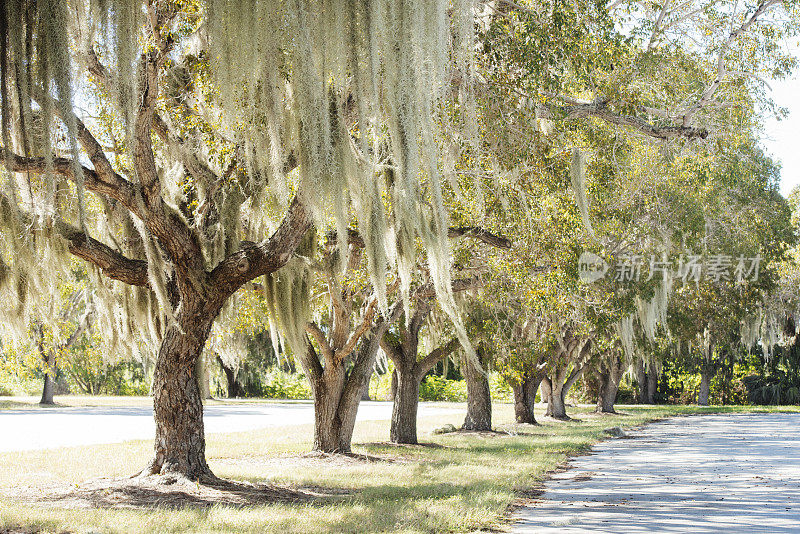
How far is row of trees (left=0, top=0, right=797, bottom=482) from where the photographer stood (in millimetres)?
5090

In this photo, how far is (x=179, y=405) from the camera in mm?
7094

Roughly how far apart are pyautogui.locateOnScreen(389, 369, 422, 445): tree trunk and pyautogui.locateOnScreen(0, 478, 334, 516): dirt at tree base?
18.3 ft

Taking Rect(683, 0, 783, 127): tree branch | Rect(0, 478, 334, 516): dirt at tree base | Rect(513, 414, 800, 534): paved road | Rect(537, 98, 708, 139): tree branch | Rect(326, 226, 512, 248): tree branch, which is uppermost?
Rect(683, 0, 783, 127): tree branch

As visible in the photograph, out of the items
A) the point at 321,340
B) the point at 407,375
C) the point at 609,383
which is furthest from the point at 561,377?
the point at 321,340

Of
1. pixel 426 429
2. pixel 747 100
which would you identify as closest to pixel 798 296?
pixel 426 429

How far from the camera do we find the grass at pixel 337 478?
5.42 meters

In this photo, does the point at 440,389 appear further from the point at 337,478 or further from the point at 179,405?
the point at 179,405

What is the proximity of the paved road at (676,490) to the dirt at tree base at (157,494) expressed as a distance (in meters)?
2.18

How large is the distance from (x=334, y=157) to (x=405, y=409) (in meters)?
8.16

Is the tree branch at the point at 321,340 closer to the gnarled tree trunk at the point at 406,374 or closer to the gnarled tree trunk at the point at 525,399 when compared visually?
the gnarled tree trunk at the point at 406,374

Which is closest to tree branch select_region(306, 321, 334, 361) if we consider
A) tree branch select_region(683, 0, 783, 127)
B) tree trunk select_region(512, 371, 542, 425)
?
tree branch select_region(683, 0, 783, 127)

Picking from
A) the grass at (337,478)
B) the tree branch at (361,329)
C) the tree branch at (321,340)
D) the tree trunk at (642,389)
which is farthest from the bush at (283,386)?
the tree branch at (361,329)

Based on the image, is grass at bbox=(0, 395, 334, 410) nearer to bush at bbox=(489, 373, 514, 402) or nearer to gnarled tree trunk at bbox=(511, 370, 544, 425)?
bush at bbox=(489, 373, 514, 402)

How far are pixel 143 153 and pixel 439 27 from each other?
2.77 m
